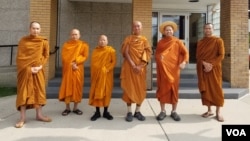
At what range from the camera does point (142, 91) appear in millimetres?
6008

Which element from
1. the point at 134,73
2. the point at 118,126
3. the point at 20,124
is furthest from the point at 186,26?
the point at 20,124

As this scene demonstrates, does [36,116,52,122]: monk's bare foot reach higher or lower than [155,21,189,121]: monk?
lower

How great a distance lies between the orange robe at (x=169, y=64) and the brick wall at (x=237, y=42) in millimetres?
3735

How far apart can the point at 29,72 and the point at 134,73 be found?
2.02 m

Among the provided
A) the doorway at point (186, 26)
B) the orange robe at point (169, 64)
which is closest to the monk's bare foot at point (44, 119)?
the orange robe at point (169, 64)

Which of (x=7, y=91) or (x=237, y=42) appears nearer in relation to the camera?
(x=237, y=42)

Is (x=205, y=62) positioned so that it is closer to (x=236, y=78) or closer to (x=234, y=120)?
(x=234, y=120)

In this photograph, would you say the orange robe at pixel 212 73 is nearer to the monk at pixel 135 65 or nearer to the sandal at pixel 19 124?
the monk at pixel 135 65

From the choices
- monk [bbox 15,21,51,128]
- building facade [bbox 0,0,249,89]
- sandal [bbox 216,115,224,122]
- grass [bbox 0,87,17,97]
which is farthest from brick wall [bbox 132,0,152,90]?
grass [bbox 0,87,17,97]

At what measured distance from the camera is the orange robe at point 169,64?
5949 millimetres

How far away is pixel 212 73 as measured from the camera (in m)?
6.11

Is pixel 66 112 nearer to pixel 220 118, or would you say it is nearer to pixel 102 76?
pixel 102 76

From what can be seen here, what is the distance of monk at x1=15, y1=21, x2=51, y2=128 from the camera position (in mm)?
5566

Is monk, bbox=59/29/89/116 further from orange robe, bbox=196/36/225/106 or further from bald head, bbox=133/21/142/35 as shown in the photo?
orange robe, bbox=196/36/225/106
